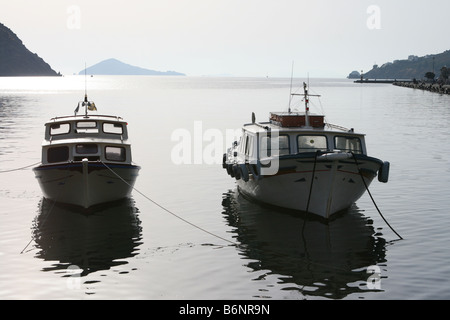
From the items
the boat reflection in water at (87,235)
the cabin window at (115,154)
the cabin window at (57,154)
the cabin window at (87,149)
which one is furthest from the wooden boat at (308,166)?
the cabin window at (57,154)

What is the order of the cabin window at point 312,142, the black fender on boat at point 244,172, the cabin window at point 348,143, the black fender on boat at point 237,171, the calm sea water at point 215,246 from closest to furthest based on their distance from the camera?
1. the calm sea water at point 215,246
2. the cabin window at point 312,142
3. the cabin window at point 348,143
4. the black fender on boat at point 244,172
5. the black fender on boat at point 237,171

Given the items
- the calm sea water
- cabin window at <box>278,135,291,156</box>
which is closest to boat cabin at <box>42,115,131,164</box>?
the calm sea water

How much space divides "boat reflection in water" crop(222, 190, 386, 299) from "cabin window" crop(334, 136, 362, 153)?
9.50 ft

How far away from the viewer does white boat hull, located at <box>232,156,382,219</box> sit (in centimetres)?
2416

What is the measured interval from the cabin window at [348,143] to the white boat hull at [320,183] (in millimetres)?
1392

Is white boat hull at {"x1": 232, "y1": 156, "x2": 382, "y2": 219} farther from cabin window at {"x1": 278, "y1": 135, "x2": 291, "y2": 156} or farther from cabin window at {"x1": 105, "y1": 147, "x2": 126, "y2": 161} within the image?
cabin window at {"x1": 105, "y1": 147, "x2": 126, "y2": 161}

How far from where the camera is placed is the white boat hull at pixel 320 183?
24156mm

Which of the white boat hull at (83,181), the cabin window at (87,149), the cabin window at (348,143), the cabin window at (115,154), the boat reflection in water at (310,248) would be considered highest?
the cabin window at (348,143)

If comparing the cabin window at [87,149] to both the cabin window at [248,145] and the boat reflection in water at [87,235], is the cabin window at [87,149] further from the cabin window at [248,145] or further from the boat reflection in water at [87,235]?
the cabin window at [248,145]

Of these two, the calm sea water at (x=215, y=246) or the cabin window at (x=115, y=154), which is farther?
the cabin window at (x=115, y=154)
